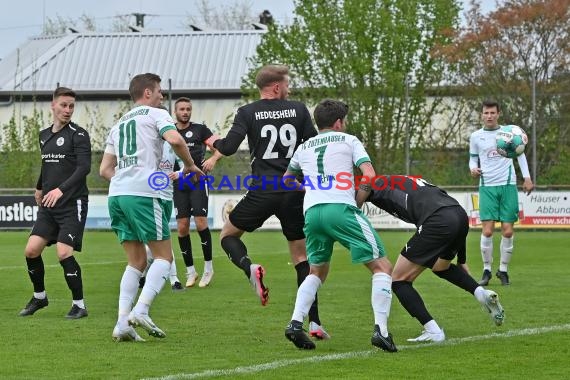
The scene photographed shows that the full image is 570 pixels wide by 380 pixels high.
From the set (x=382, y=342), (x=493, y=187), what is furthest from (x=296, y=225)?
(x=493, y=187)

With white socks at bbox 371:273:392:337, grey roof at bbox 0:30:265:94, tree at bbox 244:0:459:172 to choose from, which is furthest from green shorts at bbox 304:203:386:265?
grey roof at bbox 0:30:265:94

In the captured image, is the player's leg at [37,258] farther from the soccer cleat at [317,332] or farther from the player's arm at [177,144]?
the soccer cleat at [317,332]

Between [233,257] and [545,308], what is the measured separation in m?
3.35

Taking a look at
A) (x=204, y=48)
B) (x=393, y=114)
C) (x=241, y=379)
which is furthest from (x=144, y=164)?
(x=204, y=48)

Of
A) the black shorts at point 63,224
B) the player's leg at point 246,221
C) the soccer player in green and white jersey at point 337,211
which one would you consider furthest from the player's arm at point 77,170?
the soccer player in green and white jersey at point 337,211

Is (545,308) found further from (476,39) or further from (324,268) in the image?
(476,39)

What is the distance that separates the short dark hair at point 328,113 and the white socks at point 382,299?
117 centimetres

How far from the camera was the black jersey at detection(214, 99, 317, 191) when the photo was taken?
9586mm

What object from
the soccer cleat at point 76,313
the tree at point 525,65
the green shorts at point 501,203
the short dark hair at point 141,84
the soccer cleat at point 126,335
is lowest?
the soccer cleat at point 76,313

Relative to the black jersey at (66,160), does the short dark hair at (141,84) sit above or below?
above

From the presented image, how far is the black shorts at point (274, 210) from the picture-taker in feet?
31.6

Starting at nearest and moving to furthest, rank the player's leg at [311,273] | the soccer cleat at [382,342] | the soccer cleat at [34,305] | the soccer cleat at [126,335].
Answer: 1. the soccer cleat at [382,342]
2. the player's leg at [311,273]
3. the soccer cleat at [126,335]
4. the soccer cleat at [34,305]

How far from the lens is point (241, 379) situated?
290 inches

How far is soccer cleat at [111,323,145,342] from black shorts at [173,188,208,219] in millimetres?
5314
